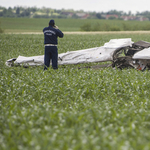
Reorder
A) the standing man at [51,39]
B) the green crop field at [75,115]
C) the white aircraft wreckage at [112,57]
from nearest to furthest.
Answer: the green crop field at [75,115]
the standing man at [51,39]
the white aircraft wreckage at [112,57]

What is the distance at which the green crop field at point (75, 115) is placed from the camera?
9.89 feet

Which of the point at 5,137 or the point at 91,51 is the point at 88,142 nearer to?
the point at 5,137

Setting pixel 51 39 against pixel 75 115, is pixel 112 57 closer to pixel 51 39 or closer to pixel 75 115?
pixel 51 39

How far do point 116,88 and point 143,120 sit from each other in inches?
85.3

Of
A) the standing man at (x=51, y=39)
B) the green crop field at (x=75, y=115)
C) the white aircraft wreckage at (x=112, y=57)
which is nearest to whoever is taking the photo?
the green crop field at (x=75, y=115)

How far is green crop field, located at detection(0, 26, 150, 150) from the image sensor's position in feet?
9.89

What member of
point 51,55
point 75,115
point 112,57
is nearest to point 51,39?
point 51,55

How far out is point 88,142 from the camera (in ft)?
9.82

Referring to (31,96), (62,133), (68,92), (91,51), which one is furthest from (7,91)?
(91,51)

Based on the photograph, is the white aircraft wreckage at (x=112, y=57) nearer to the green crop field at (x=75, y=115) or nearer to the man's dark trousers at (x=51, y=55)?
the man's dark trousers at (x=51, y=55)

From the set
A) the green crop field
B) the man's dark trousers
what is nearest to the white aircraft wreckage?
the man's dark trousers

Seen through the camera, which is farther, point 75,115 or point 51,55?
point 51,55

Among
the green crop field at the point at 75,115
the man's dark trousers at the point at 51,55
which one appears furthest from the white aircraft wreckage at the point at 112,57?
the green crop field at the point at 75,115

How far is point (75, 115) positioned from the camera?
4.00 m
